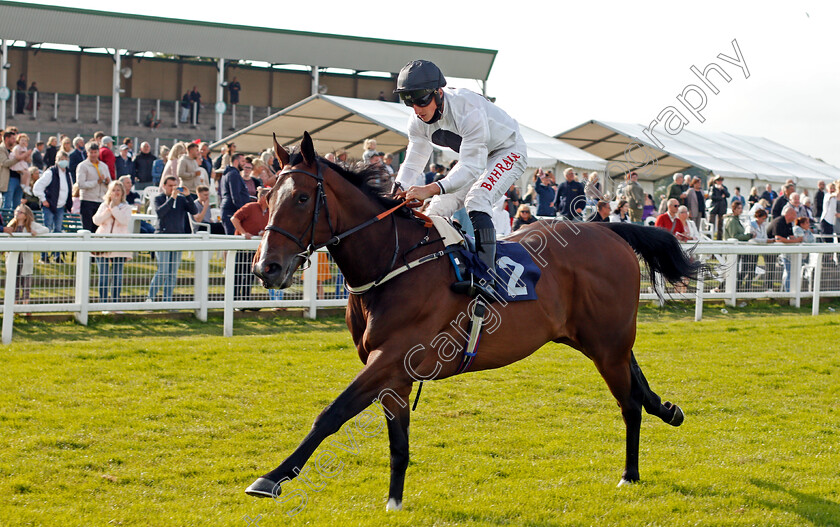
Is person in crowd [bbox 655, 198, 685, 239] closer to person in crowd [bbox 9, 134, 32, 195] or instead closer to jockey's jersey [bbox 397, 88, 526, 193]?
jockey's jersey [bbox 397, 88, 526, 193]

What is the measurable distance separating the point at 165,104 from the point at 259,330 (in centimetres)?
1953

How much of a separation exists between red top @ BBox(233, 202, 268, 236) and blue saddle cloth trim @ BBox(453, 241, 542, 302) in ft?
17.3

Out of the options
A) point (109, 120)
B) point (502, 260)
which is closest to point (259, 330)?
point (502, 260)

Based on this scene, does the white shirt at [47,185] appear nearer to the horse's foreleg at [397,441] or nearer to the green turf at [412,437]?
the green turf at [412,437]

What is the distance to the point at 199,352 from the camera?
7.54 m

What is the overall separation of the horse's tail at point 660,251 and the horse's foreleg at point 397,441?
2.08m

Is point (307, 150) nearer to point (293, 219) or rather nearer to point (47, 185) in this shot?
point (293, 219)

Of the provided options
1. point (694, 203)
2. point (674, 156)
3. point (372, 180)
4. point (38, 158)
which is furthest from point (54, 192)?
point (674, 156)

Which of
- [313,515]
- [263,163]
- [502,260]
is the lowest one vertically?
[313,515]

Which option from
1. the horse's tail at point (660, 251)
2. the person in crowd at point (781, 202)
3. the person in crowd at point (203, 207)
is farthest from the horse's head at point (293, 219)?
the person in crowd at point (781, 202)

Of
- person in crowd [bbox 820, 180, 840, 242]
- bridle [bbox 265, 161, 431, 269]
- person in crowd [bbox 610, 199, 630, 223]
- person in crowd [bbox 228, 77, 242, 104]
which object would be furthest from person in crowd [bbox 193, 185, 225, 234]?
person in crowd [bbox 228, 77, 242, 104]

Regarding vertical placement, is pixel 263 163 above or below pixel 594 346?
above

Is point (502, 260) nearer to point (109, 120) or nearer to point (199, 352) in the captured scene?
point (199, 352)

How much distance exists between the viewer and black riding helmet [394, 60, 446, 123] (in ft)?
14.4
